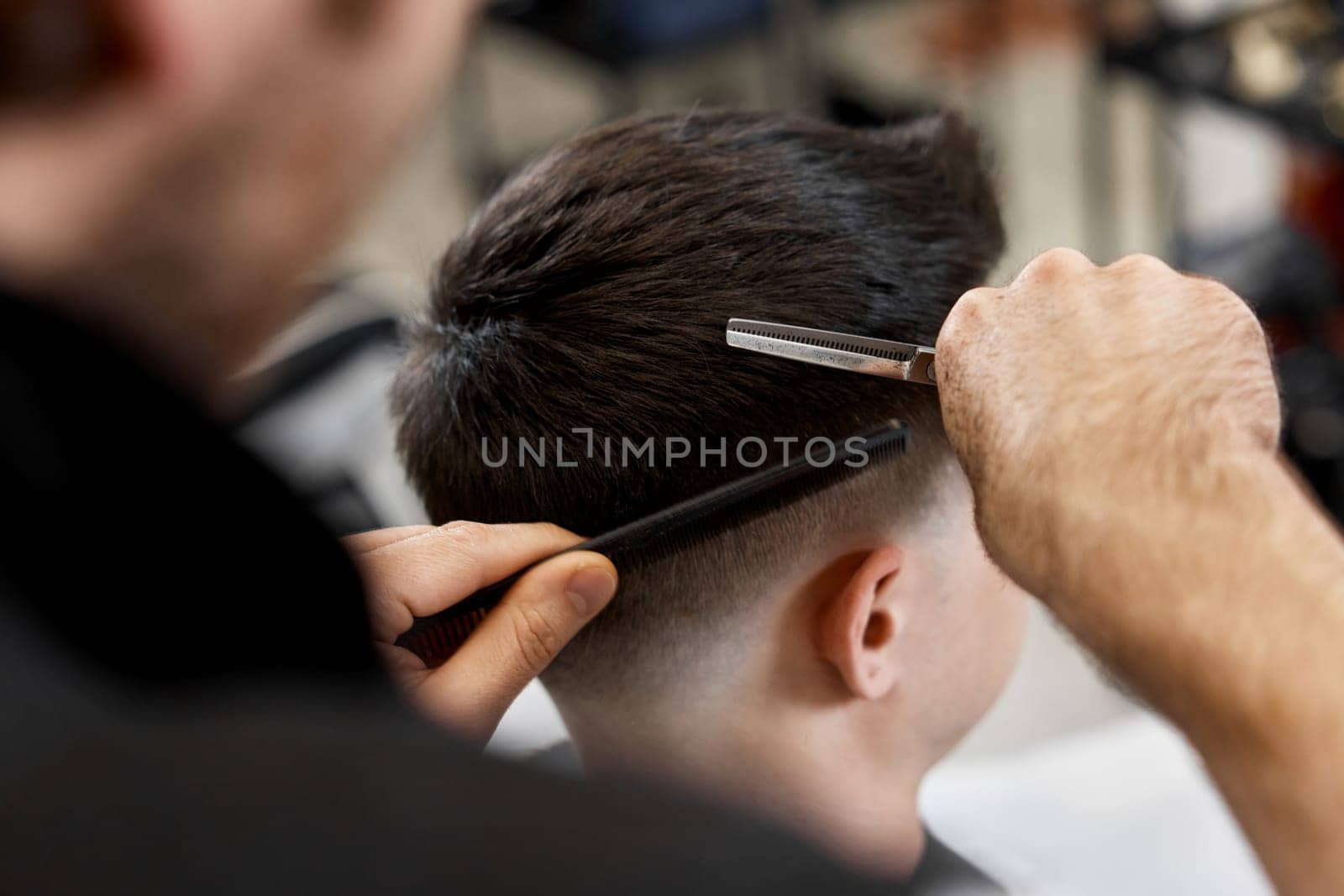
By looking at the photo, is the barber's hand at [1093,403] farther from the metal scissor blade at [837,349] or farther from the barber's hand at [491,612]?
the barber's hand at [491,612]

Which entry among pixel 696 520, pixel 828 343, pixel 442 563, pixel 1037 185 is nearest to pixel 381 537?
pixel 442 563

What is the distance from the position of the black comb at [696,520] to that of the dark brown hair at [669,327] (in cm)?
4

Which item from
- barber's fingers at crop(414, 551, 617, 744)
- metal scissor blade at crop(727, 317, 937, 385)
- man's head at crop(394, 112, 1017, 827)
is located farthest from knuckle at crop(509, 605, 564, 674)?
metal scissor blade at crop(727, 317, 937, 385)

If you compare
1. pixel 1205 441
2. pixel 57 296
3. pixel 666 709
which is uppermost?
pixel 57 296

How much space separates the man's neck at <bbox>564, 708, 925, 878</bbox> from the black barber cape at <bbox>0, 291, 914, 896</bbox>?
22.7 inches

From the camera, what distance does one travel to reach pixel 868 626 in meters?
0.89

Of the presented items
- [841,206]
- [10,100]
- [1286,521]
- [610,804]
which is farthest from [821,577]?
[10,100]

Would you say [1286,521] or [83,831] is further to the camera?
[1286,521]

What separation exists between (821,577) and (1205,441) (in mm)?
389

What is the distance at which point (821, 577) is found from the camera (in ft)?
2.85

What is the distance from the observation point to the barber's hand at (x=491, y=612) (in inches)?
27.8

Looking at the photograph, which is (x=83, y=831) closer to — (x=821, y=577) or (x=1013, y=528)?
(x=1013, y=528)

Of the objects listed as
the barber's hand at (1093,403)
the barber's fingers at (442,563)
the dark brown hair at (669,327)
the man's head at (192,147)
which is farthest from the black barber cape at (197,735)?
the dark brown hair at (669,327)

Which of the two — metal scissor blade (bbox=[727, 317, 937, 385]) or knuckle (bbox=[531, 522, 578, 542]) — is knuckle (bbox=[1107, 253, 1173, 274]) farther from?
knuckle (bbox=[531, 522, 578, 542])
